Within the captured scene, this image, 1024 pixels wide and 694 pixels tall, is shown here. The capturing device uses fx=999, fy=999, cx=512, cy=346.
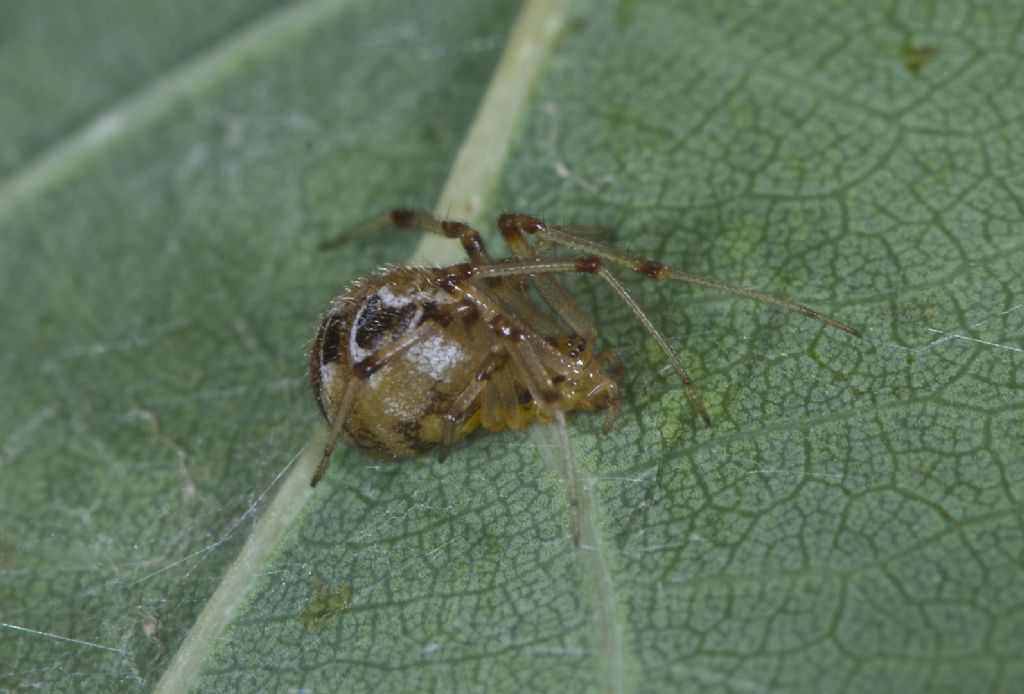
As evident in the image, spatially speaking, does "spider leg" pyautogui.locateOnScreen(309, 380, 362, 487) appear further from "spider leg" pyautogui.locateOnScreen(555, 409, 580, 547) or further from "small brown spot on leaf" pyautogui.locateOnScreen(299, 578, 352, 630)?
"spider leg" pyautogui.locateOnScreen(555, 409, 580, 547)

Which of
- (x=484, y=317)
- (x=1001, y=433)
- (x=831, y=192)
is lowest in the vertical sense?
(x=1001, y=433)

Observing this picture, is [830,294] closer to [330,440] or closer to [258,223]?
[330,440]

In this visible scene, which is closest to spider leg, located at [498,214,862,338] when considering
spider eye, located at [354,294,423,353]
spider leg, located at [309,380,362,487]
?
spider eye, located at [354,294,423,353]

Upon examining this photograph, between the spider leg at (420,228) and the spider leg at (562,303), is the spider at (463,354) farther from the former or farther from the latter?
the spider leg at (420,228)

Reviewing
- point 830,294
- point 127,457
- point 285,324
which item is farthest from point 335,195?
point 830,294

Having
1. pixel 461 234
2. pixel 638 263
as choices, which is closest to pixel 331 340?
pixel 461 234

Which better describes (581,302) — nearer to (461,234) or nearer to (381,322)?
(461,234)

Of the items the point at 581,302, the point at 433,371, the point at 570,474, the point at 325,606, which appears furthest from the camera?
the point at 581,302
